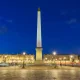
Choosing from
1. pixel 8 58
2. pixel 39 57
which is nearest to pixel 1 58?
pixel 8 58

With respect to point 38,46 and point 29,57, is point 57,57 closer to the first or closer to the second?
point 29,57

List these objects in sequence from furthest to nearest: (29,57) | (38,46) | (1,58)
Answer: (29,57)
(1,58)
(38,46)

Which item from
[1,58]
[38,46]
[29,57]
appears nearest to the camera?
[38,46]

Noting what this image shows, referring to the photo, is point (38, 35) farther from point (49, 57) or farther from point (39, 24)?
point (49, 57)

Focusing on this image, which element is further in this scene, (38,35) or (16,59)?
(16,59)

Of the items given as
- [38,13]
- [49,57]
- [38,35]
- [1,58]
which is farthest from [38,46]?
[49,57]

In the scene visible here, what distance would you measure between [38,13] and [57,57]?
9493cm

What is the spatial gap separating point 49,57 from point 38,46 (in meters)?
93.0

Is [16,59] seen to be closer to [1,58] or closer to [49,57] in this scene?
[1,58]

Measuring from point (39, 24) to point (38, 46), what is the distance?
634 cm

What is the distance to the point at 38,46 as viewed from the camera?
73875mm

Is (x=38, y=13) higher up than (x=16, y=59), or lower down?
higher up

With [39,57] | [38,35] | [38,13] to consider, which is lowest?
[39,57]

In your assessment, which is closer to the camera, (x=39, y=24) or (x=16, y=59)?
(x=39, y=24)
